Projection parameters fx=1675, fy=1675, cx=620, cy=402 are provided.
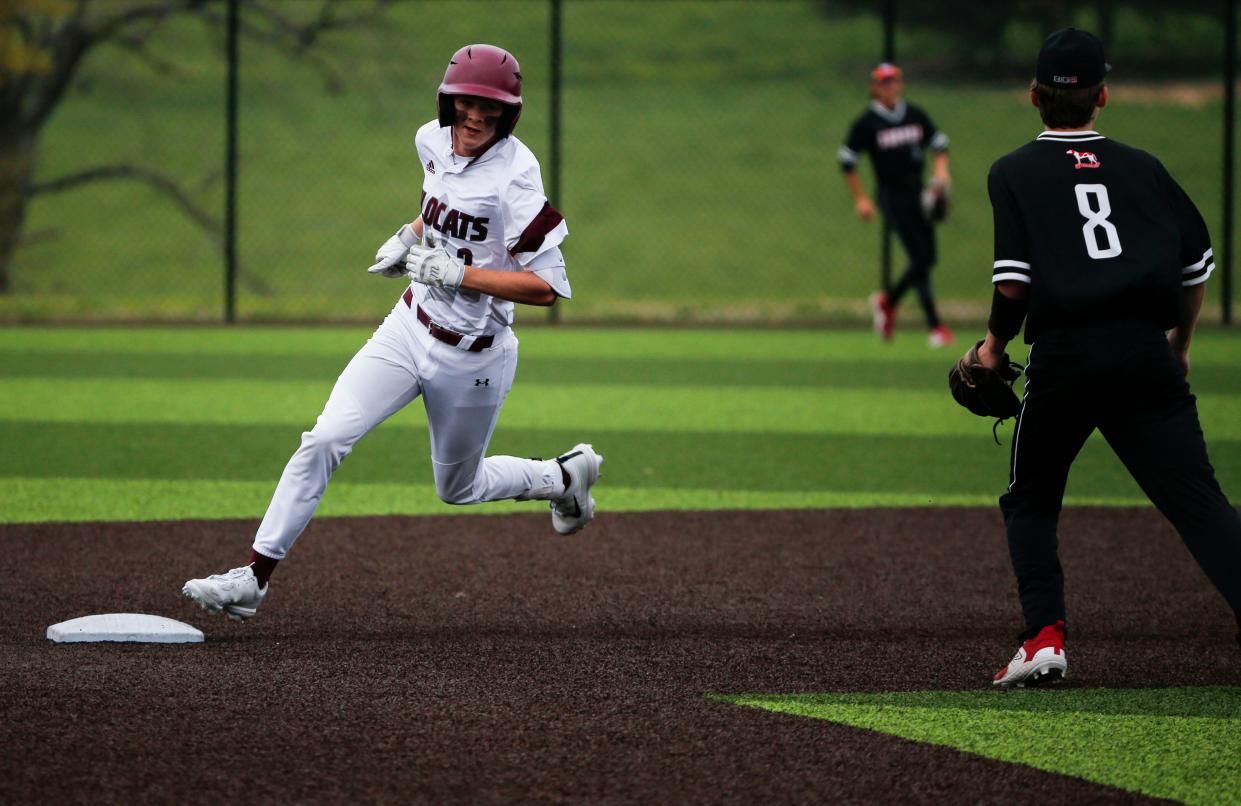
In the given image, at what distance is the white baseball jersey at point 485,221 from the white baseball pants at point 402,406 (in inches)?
5.0

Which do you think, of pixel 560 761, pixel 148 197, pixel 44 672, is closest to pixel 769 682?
pixel 560 761

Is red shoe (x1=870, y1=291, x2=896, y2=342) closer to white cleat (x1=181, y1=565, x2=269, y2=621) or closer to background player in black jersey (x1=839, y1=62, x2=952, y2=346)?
background player in black jersey (x1=839, y1=62, x2=952, y2=346)

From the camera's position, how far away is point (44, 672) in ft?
18.1

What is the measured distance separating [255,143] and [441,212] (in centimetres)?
3759

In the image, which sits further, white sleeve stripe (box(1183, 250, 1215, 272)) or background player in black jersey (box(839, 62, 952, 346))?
background player in black jersey (box(839, 62, 952, 346))

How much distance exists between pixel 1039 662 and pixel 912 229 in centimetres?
1148

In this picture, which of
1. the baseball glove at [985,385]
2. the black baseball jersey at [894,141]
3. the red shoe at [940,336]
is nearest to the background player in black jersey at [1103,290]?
the baseball glove at [985,385]

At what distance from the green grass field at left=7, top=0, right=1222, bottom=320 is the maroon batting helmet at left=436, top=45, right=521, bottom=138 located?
2303cm

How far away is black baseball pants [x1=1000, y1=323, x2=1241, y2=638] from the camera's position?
17.2 ft

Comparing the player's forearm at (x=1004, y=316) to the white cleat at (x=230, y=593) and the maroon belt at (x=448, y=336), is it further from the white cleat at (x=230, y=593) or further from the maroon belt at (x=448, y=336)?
the white cleat at (x=230, y=593)

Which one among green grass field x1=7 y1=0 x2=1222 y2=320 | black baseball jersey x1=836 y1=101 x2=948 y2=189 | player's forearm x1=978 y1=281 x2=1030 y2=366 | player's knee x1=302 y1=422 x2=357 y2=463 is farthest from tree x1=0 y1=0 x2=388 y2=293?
player's forearm x1=978 y1=281 x2=1030 y2=366

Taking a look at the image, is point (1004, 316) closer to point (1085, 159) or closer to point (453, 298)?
point (1085, 159)

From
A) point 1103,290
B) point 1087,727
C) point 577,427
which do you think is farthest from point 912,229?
point 1087,727

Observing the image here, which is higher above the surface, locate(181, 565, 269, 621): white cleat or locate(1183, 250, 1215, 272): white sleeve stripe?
locate(1183, 250, 1215, 272): white sleeve stripe
